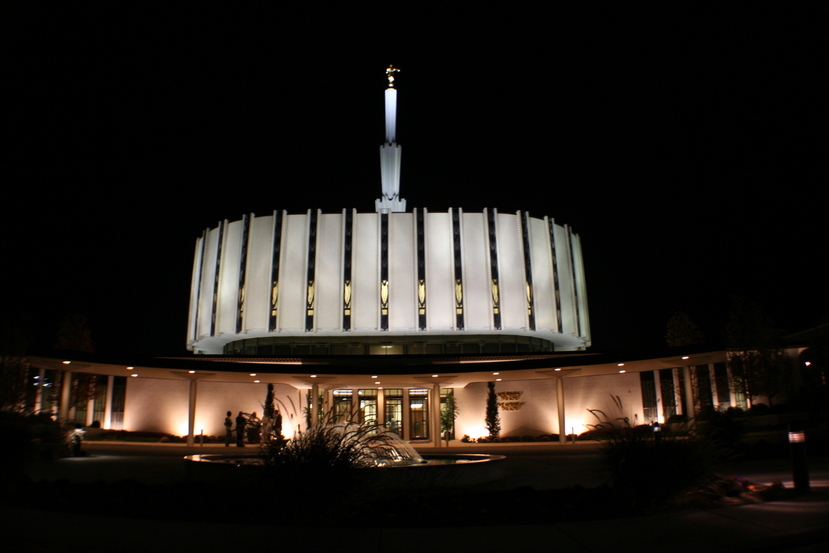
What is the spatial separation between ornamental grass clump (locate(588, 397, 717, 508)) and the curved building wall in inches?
1396

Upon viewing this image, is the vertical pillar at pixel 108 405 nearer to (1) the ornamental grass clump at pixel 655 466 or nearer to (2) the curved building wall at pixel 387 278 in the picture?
(2) the curved building wall at pixel 387 278

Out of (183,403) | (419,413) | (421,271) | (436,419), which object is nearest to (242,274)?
(183,403)

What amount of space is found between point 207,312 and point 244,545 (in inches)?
1751

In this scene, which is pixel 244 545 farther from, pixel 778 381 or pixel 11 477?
pixel 778 381

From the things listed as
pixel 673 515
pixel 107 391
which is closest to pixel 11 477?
pixel 673 515

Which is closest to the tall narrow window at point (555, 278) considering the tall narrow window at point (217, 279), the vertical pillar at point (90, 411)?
the tall narrow window at point (217, 279)

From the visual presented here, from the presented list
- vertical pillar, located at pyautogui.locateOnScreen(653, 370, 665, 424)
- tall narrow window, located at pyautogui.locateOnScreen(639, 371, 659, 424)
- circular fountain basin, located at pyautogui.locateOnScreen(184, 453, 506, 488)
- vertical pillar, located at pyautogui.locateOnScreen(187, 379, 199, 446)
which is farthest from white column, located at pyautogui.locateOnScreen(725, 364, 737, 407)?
vertical pillar, located at pyautogui.locateOnScreen(187, 379, 199, 446)

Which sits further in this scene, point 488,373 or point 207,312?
point 207,312

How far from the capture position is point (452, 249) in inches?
1823

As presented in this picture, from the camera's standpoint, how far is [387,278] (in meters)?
45.8

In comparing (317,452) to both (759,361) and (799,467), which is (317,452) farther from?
(759,361)

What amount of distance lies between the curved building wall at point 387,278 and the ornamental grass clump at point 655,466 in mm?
35456

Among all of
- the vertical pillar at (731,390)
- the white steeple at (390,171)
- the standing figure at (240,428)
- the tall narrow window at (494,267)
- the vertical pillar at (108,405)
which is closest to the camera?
the standing figure at (240,428)

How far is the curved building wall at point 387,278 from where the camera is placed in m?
45.0
